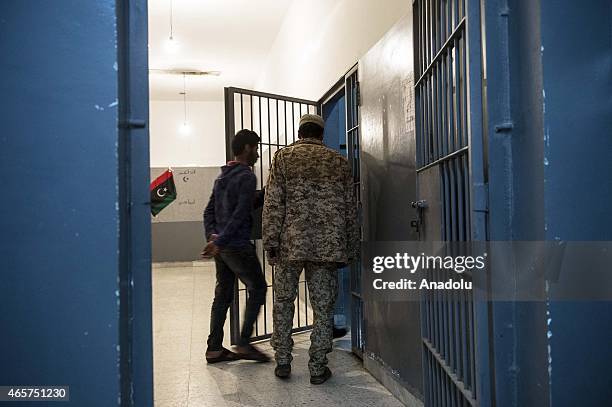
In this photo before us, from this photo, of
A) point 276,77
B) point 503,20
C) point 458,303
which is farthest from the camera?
point 276,77

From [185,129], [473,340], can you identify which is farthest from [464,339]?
[185,129]

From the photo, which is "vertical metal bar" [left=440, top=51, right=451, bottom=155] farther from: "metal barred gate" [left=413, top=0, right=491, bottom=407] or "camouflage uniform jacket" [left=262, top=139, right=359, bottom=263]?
"camouflage uniform jacket" [left=262, top=139, right=359, bottom=263]

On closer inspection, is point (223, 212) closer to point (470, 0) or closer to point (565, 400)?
point (470, 0)

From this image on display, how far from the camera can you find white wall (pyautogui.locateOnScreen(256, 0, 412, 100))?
3082 mm

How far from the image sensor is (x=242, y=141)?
3.30m

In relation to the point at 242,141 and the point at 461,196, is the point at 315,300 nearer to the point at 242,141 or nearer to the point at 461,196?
the point at 242,141

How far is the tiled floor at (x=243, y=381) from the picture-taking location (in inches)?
104

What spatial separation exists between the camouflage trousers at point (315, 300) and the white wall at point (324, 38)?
1.40 meters

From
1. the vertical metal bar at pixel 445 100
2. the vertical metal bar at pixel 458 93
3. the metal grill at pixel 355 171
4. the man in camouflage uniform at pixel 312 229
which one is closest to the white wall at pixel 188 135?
the metal grill at pixel 355 171

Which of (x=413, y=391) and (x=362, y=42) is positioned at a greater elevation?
(x=362, y=42)

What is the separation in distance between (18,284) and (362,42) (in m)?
2.64

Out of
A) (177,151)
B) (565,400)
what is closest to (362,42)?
(565,400)

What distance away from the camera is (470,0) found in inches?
61.9

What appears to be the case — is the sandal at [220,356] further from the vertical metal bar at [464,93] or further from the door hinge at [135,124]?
the vertical metal bar at [464,93]
